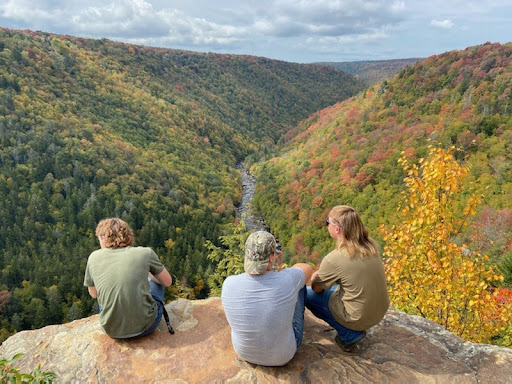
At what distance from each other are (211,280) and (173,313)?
622 cm

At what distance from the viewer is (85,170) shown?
3100 inches

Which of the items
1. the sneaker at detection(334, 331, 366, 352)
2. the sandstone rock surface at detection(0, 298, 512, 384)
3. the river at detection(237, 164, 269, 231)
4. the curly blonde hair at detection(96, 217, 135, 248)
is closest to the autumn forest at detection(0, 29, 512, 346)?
the sandstone rock surface at detection(0, 298, 512, 384)

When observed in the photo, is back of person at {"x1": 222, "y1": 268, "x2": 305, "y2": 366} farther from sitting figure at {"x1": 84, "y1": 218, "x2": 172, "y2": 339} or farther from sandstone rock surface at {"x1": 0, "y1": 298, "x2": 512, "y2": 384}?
sitting figure at {"x1": 84, "y1": 218, "x2": 172, "y2": 339}

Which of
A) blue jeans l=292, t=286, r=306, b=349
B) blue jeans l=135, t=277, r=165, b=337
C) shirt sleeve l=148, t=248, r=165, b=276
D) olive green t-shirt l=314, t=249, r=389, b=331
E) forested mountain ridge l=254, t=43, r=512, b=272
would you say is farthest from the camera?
forested mountain ridge l=254, t=43, r=512, b=272

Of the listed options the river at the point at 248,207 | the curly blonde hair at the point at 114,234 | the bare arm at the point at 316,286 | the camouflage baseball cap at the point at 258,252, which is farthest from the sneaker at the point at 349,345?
the river at the point at 248,207

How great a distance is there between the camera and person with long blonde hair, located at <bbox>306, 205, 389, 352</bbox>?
4348 mm

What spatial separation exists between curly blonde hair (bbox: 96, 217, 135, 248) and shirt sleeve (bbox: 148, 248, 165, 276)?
409 millimetres

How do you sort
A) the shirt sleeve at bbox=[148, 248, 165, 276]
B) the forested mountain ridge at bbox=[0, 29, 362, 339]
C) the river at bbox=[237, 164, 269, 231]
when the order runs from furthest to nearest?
the river at bbox=[237, 164, 269, 231] < the forested mountain ridge at bbox=[0, 29, 362, 339] < the shirt sleeve at bbox=[148, 248, 165, 276]

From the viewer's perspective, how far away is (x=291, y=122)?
195875 mm

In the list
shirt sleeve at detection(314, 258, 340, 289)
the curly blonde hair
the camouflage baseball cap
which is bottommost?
shirt sleeve at detection(314, 258, 340, 289)

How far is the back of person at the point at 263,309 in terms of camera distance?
13.0 feet

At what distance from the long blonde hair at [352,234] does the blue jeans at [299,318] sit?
98 centimetres

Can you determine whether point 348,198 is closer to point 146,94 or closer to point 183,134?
point 183,134

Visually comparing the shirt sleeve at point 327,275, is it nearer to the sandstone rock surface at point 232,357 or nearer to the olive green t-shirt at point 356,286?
the olive green t-shirt at point 356,286
